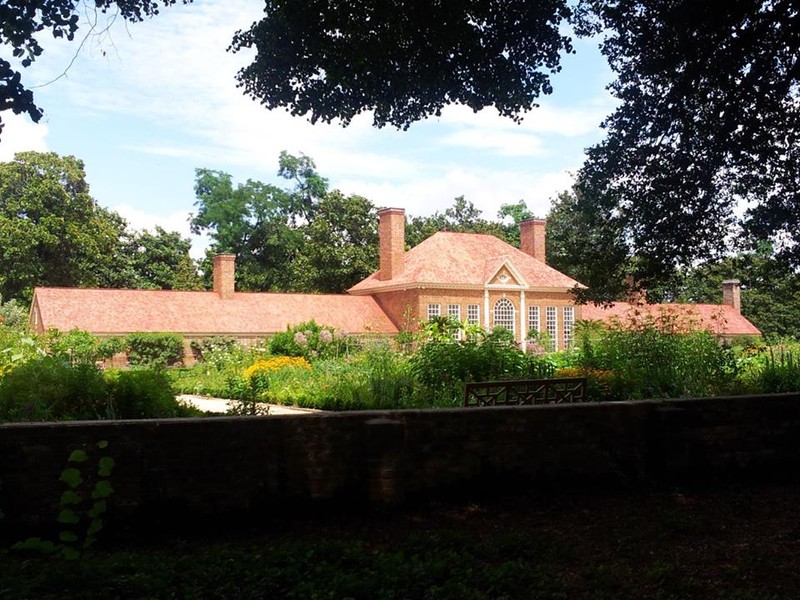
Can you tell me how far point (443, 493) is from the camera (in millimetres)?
6688

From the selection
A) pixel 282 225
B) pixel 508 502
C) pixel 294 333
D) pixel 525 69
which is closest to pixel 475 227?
pixel 282 225

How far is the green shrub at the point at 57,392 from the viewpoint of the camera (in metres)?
8.62

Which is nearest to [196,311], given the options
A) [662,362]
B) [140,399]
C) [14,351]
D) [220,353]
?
[220,353]

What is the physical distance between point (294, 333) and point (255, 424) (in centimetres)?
1756

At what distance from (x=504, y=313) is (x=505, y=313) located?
9 cm

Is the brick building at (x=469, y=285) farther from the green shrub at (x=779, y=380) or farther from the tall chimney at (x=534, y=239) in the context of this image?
the green shrub at (x=779, y=380)

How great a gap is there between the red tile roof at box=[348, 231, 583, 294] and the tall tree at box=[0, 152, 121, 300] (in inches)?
585

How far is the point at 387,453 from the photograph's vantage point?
6.37 meters

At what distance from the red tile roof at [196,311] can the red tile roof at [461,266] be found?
2449 millimetres

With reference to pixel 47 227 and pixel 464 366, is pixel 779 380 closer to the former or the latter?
pixel 464 366

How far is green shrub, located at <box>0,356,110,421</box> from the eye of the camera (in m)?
8.62

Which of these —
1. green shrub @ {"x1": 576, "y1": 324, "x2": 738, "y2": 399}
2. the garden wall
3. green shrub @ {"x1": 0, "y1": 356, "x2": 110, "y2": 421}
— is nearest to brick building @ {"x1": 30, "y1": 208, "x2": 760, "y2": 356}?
green shrub @ {"x1": 576, "y1": 324, "x2": 738, "y2": 399}

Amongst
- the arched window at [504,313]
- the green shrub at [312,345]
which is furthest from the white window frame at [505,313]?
the green shrub at [312,345]

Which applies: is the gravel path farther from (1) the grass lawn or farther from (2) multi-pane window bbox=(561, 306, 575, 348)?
(2) multi-pane window bbox=(561, 306, 575, 348)
